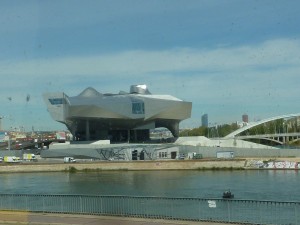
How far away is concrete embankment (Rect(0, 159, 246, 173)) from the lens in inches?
2270

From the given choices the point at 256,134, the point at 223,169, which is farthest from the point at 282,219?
the point at 256,134

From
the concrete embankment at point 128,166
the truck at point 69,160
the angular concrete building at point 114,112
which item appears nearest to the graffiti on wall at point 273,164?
the concrete embankment at point 128,166

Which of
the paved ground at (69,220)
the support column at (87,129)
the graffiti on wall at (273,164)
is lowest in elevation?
the graffiti on wall at (273,164)

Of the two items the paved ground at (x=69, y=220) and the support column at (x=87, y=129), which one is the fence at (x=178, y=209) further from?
the support column at (x=87, y=129)

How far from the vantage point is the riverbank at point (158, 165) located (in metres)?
56.9

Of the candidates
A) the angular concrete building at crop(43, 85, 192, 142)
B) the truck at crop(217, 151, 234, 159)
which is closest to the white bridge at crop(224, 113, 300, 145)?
the angular concrete building at crop(43, 85, 192, 142)

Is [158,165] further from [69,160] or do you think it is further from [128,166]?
[69,160]

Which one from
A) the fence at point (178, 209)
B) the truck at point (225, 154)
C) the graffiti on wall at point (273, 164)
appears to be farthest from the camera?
the truck at point (225, 154)

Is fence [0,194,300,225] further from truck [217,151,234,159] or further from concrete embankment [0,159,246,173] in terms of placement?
truck [217,151,234,159]

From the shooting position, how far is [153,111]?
82.1 metres

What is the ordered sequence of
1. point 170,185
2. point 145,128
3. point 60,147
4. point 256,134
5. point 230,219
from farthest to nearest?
1. point 256,134
2. point 145,128
3. point 60,147
4. point 170,185
5. point 230,219

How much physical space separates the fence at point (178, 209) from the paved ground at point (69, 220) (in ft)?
2.00

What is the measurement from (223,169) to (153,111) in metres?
27.0

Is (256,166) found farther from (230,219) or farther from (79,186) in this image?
(230,219)
